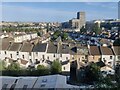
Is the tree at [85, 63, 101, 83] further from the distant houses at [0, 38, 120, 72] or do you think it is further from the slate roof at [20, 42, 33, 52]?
the slate roof at [20, 42, 33, 52]

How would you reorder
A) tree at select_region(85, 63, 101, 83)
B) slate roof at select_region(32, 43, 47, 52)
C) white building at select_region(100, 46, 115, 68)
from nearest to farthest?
tree at select_region(85, 63, 101, 83) < white building at select_region(100, 46, 115, 68) < slate roof at select_region(32, 43, 47, 52)

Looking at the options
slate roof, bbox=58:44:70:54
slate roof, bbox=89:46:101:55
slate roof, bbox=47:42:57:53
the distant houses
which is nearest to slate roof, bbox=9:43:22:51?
the distant houses

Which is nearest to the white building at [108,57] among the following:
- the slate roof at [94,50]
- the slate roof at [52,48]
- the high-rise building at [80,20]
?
the slate roof at [94,50]

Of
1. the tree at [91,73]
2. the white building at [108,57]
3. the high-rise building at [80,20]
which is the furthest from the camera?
the high-rise building at [80,20]

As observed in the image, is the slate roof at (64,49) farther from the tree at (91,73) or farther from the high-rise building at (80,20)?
the tree at (91,73)

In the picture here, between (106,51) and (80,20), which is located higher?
(80,20)

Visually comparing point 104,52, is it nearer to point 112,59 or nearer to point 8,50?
point 112,59

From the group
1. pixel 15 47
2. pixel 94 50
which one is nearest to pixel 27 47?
pixel 15 47

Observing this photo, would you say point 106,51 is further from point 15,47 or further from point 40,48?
point 15,47

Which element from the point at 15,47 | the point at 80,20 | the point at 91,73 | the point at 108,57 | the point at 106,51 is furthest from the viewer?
the point at 80,20

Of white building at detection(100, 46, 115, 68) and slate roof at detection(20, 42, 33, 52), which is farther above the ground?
slate roof at detection(20, 42, 33, 52)

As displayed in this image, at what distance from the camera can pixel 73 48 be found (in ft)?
18.9

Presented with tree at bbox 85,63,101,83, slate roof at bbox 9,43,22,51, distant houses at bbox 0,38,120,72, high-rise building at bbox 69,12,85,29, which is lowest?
tree at bbox 85,63,101,83

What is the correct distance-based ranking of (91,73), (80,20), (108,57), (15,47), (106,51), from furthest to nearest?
(80,20), (15,47), (106,51), (108,57), (91,73)
